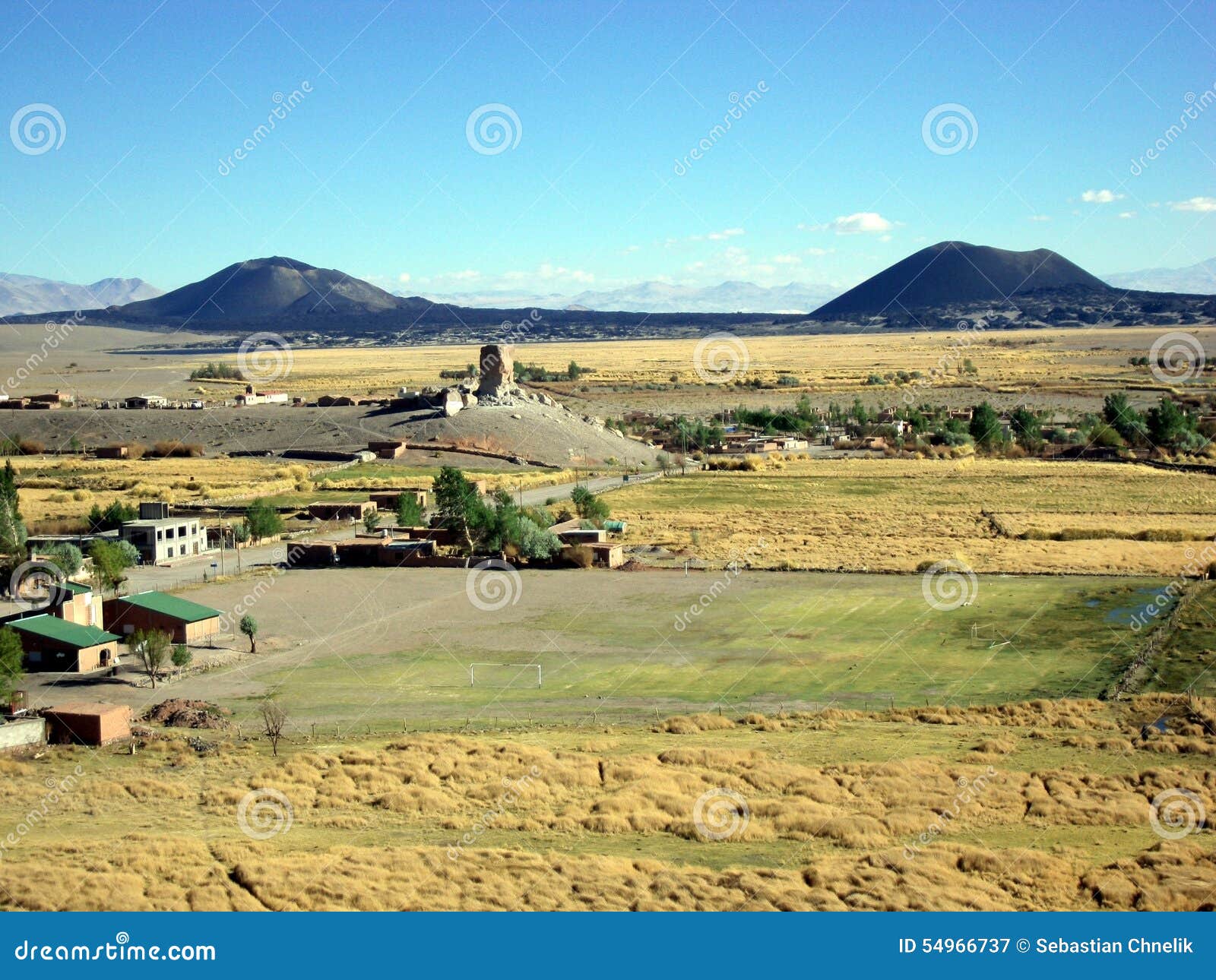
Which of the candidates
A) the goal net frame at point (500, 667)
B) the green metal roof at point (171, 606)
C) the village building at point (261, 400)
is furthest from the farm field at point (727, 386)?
the goal net frame at point (500, 667)

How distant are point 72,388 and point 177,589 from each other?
95.0 m

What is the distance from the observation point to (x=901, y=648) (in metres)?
31.4

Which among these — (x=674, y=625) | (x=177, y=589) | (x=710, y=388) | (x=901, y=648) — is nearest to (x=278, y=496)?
(x=177, y=589)

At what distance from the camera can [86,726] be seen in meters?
24.2

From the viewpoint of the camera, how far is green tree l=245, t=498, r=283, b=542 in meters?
48.2

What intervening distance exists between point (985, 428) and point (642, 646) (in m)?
64.3

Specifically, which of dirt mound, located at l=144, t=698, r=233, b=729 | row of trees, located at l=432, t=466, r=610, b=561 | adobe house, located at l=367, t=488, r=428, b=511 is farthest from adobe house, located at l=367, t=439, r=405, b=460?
dirt mound, located at l=144, t=698, r=233, b=729

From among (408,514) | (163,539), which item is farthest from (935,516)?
(163,539)

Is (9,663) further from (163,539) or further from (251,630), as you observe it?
(163,539)

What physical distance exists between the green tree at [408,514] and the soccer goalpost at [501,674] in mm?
20322

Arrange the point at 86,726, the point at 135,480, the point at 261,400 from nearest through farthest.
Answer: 1. the point at 86,726
2. the point at 135,480
3. the point at 261,400

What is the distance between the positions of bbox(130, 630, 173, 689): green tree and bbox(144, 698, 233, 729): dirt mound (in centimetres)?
205

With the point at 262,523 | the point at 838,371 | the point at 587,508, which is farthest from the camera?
the point at 838,371

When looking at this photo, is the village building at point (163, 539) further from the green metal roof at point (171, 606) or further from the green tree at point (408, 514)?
the green metal roof at point (171, 606)
